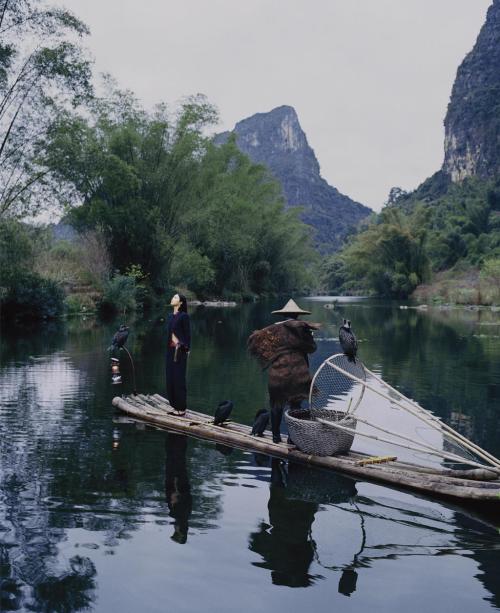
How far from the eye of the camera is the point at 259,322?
1116 inches

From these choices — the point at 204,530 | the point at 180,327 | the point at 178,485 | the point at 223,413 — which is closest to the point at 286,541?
the point at 204,530

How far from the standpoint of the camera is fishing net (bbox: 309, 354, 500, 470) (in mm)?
6250

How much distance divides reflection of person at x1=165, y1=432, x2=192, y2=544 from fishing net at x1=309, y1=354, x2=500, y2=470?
1.55 m

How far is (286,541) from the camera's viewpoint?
5047mm

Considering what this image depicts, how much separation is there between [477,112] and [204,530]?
122 meters

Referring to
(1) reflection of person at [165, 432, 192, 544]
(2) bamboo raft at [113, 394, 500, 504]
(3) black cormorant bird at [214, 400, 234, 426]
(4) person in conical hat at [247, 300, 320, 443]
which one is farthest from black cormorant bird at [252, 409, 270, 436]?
(1) reflection of person at [165, 432, 192, 544]

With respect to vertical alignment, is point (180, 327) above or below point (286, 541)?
above

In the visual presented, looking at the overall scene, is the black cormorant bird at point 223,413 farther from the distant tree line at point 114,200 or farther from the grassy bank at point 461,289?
the grassy bank at point 461,289

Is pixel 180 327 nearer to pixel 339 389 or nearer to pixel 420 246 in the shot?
pixel 339 389

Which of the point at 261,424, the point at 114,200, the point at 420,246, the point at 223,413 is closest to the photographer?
the point at 261,424

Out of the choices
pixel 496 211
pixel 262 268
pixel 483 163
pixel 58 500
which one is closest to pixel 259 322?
pixel 58 500

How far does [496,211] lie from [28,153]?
6143cm

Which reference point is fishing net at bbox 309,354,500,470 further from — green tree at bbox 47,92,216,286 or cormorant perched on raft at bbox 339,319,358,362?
green tree at bbox 47,92,216,286

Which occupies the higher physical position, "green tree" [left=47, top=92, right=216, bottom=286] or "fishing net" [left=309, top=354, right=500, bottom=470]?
"green tree" [left=47, top=92, right=216, bottom=286]
